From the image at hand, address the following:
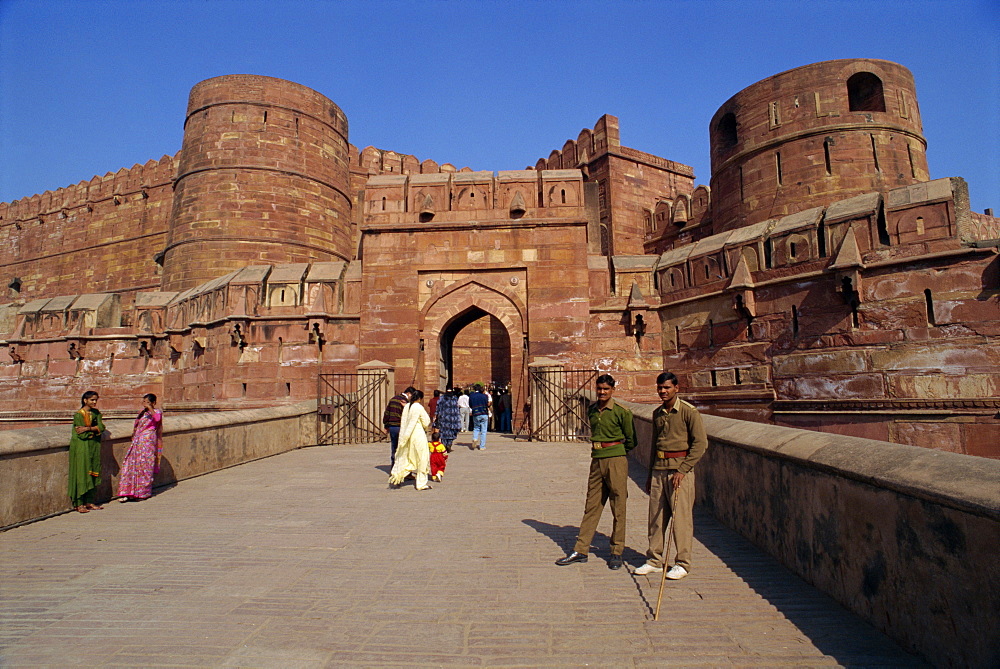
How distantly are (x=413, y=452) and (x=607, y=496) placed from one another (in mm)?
3205

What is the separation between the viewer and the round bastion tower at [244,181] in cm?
2008

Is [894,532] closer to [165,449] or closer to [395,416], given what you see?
[395,416]

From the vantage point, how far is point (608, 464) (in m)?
4.07

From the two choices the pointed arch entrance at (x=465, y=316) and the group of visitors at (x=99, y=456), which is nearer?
Answer: the group of visitors at (x=99, y=456)

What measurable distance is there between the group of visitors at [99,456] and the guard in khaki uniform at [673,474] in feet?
16.0

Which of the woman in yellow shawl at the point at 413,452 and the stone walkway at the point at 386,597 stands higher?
the woman in yellow shawl at the point at 413,452

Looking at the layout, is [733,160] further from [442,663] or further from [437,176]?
[442,663]

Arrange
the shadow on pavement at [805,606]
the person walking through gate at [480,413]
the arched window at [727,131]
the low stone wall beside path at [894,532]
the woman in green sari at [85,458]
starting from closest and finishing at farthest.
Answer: the low stone wall beside path at [894,532]
the shadow on pavement at [805,606]
the woman in green sari at [85,458]
the person walking through gate at [480,413]
the arched window at [727,131]

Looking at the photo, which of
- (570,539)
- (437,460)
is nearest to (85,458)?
(437,460)

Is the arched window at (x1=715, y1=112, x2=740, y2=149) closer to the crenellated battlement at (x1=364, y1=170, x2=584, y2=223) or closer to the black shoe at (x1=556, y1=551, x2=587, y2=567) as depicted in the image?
the crenellated battlement at (x1=364, y1=170, x2=584, y2=223)

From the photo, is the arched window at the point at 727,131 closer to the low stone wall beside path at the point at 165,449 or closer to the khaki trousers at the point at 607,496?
the low stone wall beside path at the point at 165,449

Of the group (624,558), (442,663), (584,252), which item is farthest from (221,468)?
(584,252)

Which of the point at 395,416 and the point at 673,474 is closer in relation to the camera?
the point at 673,474

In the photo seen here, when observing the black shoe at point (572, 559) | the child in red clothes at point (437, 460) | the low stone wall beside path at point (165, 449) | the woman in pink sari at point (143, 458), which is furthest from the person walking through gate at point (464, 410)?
the black shoe at point (572, 559)
